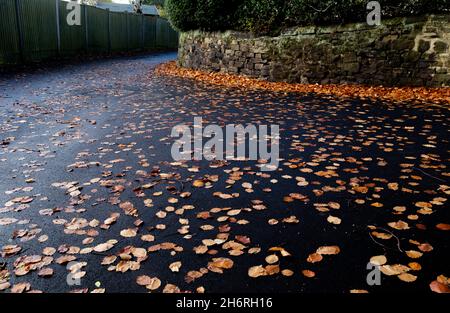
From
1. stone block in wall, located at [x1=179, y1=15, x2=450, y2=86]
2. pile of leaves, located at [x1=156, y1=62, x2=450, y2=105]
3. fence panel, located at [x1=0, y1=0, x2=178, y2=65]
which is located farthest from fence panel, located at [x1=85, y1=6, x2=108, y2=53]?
stone block in wall, located at [x1=179, y1=15, x2=450, y2=86]

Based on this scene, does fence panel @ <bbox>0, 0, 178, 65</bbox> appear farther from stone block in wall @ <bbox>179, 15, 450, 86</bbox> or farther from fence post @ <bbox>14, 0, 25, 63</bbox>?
stone block in wall @ <bbox>179, 15, 450, 86</bbox>

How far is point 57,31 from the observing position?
17.3 m

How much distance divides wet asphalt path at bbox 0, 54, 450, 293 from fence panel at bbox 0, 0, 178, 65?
9.01m

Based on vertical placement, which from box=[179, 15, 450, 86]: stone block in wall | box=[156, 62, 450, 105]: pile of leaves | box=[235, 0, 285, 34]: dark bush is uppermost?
box=[235, 0, 285, 34]: dark bush

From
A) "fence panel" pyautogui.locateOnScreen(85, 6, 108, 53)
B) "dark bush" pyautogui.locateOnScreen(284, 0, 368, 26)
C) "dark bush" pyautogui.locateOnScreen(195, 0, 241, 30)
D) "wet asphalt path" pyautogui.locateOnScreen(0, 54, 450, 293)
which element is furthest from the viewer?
"fence panel" pyautogui.locateOnScreen(85, 6, 108, 53)

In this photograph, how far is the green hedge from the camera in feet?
32.3

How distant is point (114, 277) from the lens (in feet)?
8.34

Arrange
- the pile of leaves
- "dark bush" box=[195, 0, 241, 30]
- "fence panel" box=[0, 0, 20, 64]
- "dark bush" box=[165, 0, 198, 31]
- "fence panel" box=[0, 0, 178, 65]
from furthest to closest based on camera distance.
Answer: "dark bush" box=[165, 0, 198, 31], "fence panel" box=[0, 0, 178, 65], "fence panel" box=[0, 0, 20, 64], "dark bush" box=[195, 0, 241, 30], the pile of leaves

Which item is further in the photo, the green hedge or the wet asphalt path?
the green hedge

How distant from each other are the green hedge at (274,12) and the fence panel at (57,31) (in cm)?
594

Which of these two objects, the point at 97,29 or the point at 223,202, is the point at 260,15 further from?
the point at 97,29

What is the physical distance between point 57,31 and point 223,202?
17157mm

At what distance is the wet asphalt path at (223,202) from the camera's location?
2590 mm

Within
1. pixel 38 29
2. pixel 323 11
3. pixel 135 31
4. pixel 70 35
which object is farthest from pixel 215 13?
pixel 135 31
